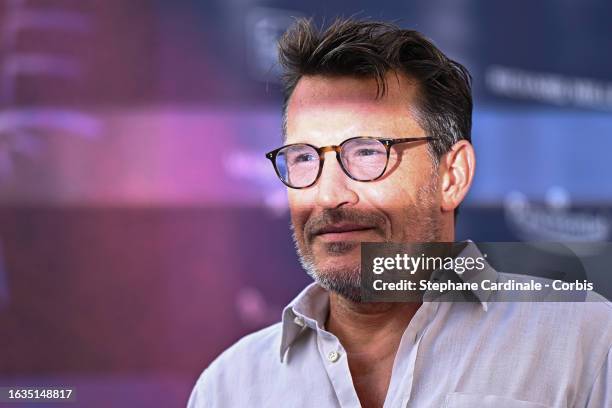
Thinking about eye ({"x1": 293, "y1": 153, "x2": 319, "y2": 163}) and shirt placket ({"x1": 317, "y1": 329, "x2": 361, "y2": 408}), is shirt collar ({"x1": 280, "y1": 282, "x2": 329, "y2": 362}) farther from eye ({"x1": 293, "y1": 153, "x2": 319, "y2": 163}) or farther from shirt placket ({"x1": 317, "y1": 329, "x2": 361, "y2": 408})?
eye ({"x1": 293, "y1": 153, "x2": 319, "y2": 163})

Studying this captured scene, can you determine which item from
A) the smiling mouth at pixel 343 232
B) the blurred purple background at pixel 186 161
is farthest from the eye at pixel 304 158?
the blurred purple background at pixel 186 161

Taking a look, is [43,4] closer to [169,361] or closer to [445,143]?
[169,361]

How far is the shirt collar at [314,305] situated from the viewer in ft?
3.82

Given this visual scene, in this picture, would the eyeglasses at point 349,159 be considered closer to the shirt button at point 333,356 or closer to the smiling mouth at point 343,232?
the smiling mouth at point 343,232


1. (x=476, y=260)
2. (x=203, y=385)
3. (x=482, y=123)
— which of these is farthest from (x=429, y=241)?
(x=482, y=123)

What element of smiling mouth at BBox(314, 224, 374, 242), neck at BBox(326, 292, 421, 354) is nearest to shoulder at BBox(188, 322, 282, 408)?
neck at BBox(326, 292, 421, 354)

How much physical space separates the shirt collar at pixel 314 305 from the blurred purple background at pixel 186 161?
81cm

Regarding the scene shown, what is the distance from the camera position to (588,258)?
1.18 metres

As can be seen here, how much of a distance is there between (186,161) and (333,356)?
1.01 metres

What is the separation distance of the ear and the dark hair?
0.01 metres

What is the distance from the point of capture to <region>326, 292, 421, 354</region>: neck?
1.19m

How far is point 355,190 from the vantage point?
1.12 meters

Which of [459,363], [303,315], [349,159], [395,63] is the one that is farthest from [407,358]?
[395,63]

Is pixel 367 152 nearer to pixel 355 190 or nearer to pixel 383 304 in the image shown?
pixel 355 190
